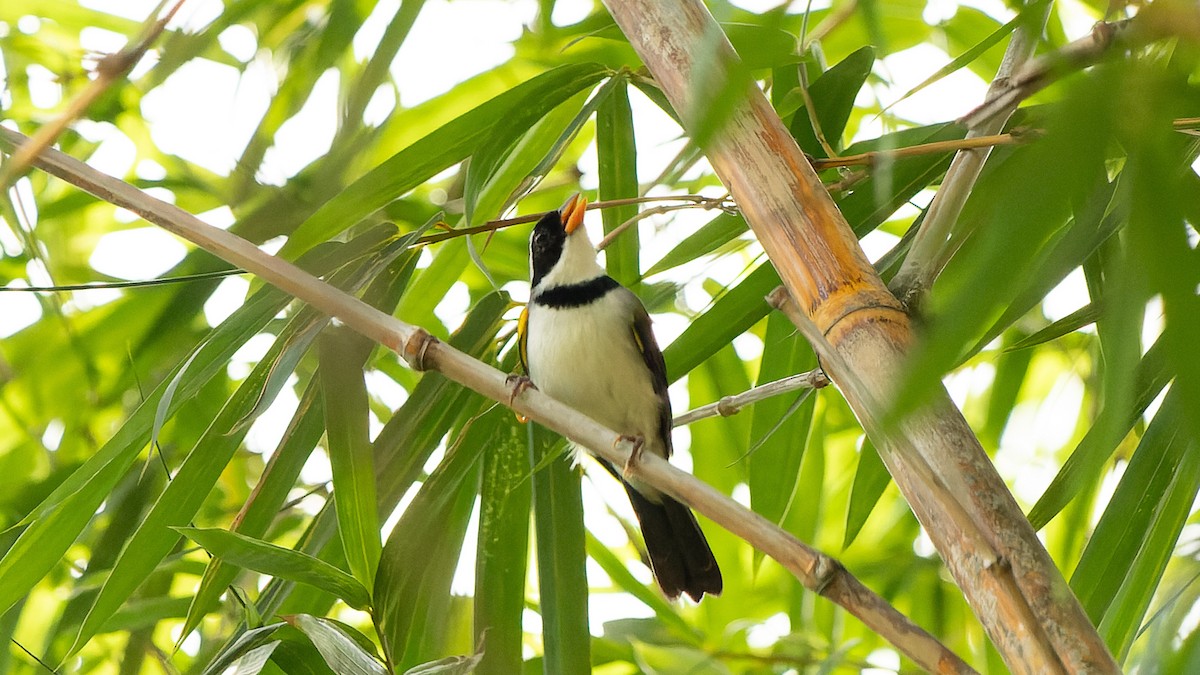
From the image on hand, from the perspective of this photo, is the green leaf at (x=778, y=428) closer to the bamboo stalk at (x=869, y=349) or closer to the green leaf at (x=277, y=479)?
the bamboo stalk at (x=869, y=349)

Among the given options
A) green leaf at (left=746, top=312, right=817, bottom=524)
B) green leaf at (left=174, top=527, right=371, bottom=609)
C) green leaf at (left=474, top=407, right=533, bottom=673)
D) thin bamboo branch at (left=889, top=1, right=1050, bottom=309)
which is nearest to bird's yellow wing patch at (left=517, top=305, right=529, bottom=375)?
green leaf at (left=474, top=407, right=533, bottom=673)

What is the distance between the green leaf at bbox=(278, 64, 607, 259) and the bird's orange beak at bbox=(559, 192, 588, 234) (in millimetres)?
678

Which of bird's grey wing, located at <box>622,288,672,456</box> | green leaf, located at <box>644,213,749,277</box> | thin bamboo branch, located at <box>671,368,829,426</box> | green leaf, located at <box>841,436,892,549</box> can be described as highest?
bird's grey wing, located at <box>622,288,672,456</box>

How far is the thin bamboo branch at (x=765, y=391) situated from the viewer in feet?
3.79

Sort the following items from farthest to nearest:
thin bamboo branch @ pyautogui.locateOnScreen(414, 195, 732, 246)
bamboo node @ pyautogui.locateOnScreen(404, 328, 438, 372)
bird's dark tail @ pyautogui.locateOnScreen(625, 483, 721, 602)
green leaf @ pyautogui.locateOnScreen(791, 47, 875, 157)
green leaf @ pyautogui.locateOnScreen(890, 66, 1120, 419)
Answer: bird's dark tail @ pyautogui.locateOnScreen(625, 483, 721, 602)
green leaf @ pyautogui.locateOnScreen(791, 47, 875, 157)
thin bamboo branch @ pyautogui.locateOnScreen(414, 195, 732, 246)
bamboo node @ pyautogui.locateOnScreen(404, 328, 438, 372)
green leaf @ pyautogui.locateOnScreen(890, 66, 1120, 419)

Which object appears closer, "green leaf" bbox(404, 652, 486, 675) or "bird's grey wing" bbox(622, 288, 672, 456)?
"green leaf" bbox(404, 652, 486, 675)

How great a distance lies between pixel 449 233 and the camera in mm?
1415

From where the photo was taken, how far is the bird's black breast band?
2168 mm

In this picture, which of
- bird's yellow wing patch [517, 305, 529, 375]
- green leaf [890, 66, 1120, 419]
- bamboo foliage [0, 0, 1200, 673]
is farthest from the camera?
bird's yellow wing patch [517, 305, 529, 375]

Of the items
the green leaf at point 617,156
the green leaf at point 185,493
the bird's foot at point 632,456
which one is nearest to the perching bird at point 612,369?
the green leaf at point 617,156

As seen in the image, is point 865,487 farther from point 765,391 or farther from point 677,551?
point 677,551

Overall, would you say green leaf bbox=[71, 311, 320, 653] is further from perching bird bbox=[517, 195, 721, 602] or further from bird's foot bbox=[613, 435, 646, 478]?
perching bird bbox=[517, 195, 721, 602]

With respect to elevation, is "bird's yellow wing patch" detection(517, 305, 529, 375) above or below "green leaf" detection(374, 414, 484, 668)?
above

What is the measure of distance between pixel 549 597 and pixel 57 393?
1.24 metres
